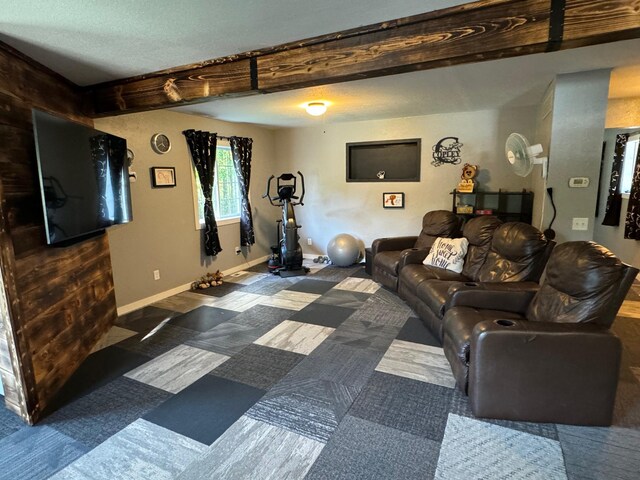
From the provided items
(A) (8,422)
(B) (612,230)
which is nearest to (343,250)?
(B) (612,230)

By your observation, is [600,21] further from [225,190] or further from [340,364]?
[225,190]

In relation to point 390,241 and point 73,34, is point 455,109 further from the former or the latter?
point 73,34

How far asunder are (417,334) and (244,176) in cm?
372

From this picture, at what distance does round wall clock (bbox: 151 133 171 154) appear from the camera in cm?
418

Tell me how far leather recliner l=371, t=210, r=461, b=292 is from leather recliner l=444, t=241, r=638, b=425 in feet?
7.39

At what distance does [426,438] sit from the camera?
6.34ft

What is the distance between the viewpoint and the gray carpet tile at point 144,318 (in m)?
3.53

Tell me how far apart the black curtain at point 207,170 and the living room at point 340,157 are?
124mm

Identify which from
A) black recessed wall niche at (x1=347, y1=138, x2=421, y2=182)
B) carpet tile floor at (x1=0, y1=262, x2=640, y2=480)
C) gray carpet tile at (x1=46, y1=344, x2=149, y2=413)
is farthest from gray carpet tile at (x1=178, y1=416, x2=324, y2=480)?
black recessed wall niche at (x1=347, y1=138, x2=421, y2=182)

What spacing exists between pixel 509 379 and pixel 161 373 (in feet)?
7.97

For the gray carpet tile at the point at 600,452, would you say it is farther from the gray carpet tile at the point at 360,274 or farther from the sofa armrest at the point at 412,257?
the gray carpet tile at the point at 360,274

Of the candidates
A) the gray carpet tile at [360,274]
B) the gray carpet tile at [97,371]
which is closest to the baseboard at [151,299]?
the gray carpet tile at [97,371]

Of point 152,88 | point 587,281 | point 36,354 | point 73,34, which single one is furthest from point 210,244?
point 587,281

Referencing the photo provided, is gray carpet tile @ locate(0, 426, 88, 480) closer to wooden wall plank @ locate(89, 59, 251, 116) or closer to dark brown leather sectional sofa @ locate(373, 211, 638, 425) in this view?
dark brown leather sectional sofa @ locate(373, 211, 638, 425)
